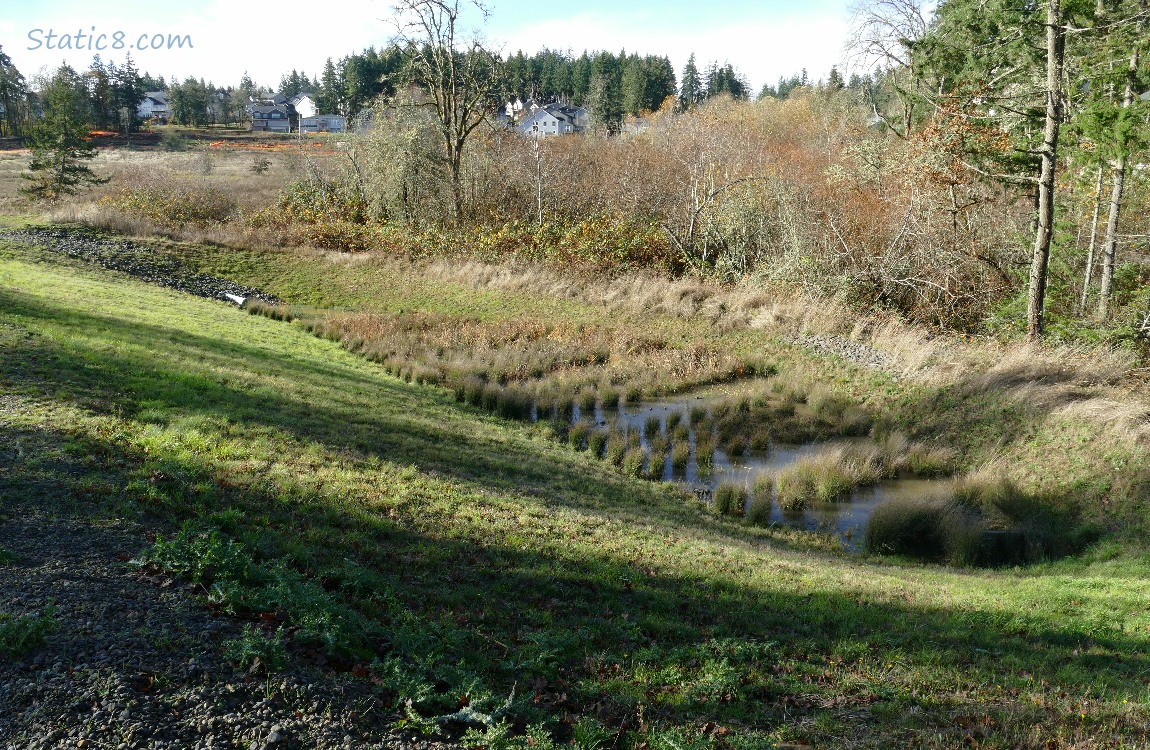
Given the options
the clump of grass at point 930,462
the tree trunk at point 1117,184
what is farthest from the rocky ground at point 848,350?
the tree trunk at point 1117,184

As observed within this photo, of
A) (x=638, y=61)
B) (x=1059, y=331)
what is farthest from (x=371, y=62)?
(x=1059, y=331)

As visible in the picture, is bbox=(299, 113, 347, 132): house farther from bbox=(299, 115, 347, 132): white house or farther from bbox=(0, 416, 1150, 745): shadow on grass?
bbox=(0, 416, 1150, 745): shadow on grass

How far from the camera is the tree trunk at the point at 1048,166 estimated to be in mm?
15539

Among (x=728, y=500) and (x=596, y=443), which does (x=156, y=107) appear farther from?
(x=728, y=500)

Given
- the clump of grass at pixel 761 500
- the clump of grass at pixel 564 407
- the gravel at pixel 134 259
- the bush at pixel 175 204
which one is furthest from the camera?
the bush at pixel 175 204

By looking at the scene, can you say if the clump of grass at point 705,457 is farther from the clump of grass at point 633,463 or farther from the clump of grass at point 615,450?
the clump of grass at point 615,450

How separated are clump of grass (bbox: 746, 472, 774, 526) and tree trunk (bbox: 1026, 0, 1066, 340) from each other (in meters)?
8.93

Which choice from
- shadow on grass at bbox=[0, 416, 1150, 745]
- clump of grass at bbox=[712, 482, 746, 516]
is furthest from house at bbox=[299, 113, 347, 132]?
shadow on grass at bbox=[0, 416, 1150, 745]

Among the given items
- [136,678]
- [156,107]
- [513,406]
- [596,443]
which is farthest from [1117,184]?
[156,107]

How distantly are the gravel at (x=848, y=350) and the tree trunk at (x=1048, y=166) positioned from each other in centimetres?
325

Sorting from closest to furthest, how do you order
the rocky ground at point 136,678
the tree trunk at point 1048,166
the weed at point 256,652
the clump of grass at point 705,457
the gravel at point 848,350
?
the rocky ground at point 136,678 < the weed at point 256,652 < the clump of grass at point 705,457 < the tree trunk at point 1048,166 < the gravel at point 848,350

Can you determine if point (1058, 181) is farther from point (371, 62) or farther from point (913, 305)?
point (371, 62)

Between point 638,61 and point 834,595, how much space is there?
257 ft

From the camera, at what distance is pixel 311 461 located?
8.74 meters
